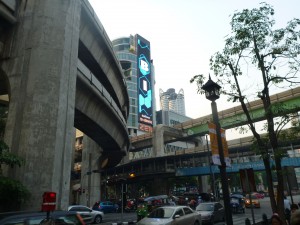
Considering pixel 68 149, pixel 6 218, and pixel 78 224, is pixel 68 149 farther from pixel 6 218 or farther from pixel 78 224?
pixel 6 218

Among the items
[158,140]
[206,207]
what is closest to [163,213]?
[206,207]

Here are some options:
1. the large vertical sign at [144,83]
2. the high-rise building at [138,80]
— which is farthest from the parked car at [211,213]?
the large vertical sign at [144,83]

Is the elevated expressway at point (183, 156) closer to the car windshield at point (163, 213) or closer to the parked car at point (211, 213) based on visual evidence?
the parked car at point (211, 213)

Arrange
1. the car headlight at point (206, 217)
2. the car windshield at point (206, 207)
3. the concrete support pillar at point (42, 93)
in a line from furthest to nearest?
the car windshield at point (206, 207)
the car headlight at point (206, 217)
the concrete support pillar at point (42, 93)

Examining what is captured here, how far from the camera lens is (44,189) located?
13.2m

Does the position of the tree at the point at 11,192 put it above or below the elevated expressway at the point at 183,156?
below

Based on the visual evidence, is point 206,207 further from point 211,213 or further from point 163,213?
point 163,213

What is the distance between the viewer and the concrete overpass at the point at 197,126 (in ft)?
116

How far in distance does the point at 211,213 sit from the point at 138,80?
309 ft

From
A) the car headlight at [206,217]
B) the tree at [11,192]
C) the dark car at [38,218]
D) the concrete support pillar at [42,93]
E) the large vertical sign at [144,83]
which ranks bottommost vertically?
the car headlight at [206,217]

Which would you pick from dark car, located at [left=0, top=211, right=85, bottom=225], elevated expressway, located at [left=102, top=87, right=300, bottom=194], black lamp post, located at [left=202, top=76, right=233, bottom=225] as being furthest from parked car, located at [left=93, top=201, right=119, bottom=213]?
dark car, located at [left=0, top=211, right=85, bottom=225]

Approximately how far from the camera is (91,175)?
42938mm

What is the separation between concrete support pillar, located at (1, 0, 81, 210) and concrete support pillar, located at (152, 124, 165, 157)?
135 feet

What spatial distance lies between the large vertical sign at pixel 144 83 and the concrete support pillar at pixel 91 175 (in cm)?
6158
